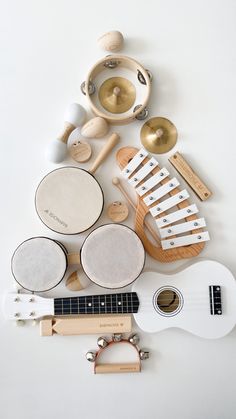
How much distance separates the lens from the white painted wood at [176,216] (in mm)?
1587

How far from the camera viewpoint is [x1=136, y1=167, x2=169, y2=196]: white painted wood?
1.58 m

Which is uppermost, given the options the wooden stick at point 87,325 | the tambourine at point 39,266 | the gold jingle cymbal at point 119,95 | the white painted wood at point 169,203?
the gold jingle cymbal at point 119,95

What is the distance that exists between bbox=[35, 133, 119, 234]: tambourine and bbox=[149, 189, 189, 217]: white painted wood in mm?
207

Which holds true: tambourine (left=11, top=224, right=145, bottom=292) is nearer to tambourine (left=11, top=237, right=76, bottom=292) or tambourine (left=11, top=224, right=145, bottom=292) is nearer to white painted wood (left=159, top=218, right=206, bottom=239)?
tambourine (left=11, top=237, right=76, bottom=292)

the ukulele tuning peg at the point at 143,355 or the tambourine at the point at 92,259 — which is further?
the ukulele tuning peg at the point at 143,355

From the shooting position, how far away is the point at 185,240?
5.22 feet

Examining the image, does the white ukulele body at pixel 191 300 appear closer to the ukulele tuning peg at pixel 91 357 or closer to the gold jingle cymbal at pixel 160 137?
the ukulele tuning peg at pixel 91 357

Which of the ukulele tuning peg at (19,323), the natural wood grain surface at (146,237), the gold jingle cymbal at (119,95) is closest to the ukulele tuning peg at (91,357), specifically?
the ukulele tuning peg at (19,323)

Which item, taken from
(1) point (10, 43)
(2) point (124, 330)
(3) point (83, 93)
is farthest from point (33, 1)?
(2) point (124, 330)

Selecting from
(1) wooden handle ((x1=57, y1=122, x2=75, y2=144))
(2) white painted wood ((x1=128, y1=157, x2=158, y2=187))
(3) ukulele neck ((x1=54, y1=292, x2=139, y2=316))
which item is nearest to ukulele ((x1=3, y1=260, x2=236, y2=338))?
(3) ukulele neck ((x1=54, y1=292, x2=139, y2=316))

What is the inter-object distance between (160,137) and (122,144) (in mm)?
152

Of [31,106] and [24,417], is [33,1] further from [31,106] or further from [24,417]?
[24,417]

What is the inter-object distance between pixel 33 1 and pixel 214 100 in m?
0.83

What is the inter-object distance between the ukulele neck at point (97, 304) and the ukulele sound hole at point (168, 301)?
0.28ft
